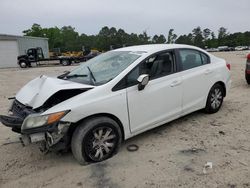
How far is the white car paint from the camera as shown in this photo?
3.12 m

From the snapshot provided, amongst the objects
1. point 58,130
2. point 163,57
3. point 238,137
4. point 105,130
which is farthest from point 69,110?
point 238,137

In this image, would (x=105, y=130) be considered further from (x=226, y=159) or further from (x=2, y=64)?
(x=2, y=64)

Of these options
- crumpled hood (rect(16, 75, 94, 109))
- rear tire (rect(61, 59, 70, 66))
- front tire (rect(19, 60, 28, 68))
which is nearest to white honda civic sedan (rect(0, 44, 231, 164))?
crumpled hood (rect(16, 75, 94, 109))

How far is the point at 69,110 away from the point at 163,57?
74.1 inches

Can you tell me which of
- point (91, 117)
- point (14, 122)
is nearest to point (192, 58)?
point (91, 117)

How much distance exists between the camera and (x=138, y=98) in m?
3.52

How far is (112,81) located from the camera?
132 inches

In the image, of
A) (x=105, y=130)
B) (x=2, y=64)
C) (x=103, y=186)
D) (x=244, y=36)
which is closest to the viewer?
(x=103, y=186)

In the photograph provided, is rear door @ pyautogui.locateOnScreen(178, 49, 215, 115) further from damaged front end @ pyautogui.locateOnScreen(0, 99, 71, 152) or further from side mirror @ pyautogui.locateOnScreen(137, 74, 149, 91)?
damaged front end @ pyautogui.locateOnScreen(0, 99, 71, 152)

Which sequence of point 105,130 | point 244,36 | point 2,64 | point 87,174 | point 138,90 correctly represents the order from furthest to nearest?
point 244,36
point 2,64
point 138,90
point 105,130
point 87,174

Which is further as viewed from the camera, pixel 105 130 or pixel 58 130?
pixel 105 130

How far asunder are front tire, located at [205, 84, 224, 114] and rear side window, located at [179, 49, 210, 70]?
0.59 meters

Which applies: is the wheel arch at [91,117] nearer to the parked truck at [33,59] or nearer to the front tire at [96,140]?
the front tire at [96,140]

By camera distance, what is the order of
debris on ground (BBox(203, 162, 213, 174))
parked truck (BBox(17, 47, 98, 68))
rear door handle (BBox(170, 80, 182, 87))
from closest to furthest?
1. debris on ground (BBox(203, 162, 213, 174))
2. rear door handle (BBox(170, 80, 182, 87))
3. parked truck (BBox(17, 47, 98, 68))
